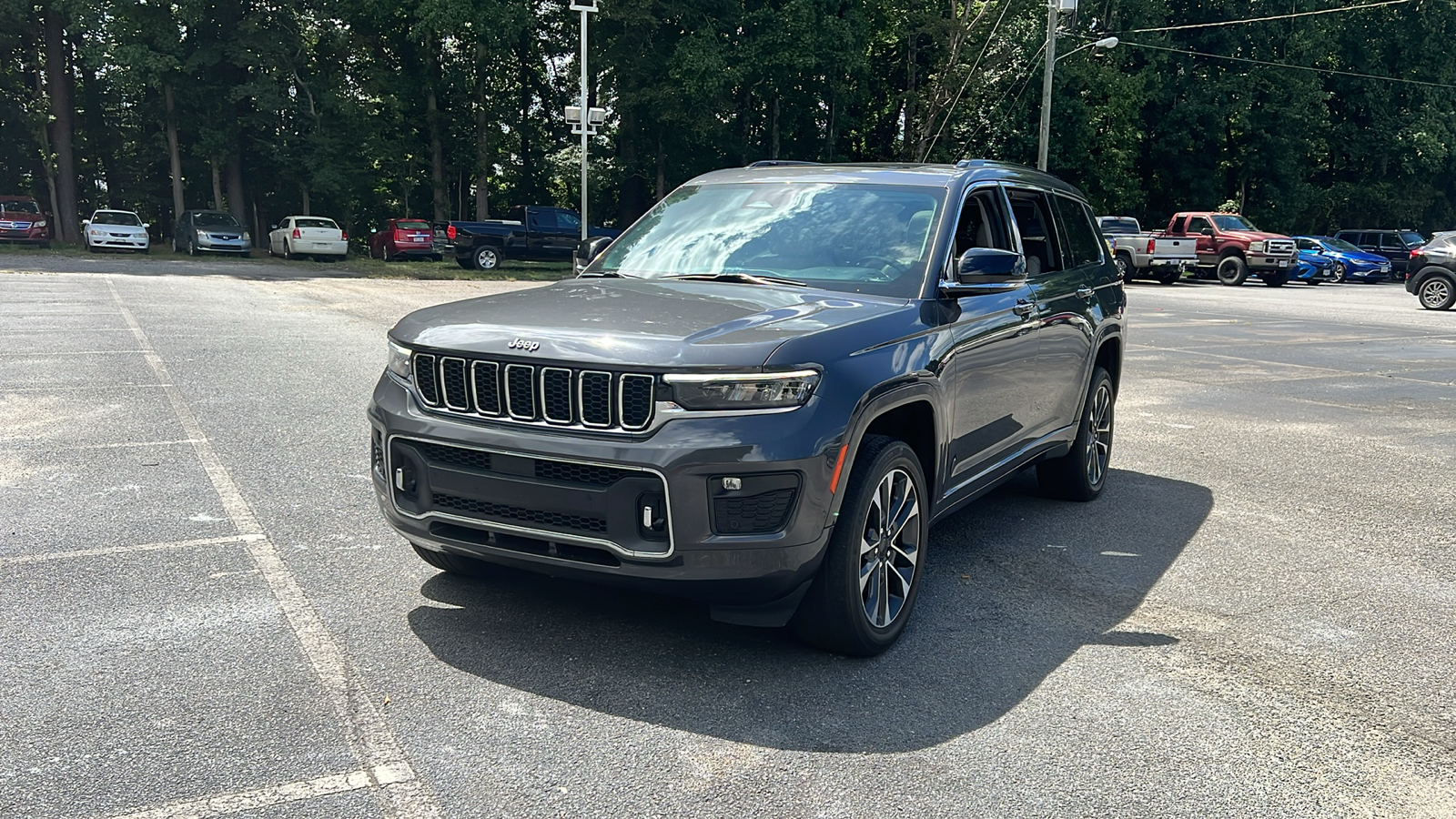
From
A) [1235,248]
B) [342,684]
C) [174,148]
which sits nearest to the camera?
[342,684]

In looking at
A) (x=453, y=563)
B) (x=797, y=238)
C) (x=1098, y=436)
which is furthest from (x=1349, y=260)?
(x=453, y=563)

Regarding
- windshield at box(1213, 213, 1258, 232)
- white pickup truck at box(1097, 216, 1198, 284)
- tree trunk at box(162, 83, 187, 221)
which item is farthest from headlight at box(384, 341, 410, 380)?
tree trunk at box(162, 83, 187, 221)

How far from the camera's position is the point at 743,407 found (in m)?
3.80

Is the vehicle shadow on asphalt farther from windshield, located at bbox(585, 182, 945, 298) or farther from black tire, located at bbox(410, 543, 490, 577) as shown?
windshield, located at bbox(585, 182, 945, 298)

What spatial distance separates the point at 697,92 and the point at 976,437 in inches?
1303

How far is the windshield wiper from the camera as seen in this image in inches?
194

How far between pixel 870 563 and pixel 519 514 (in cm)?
127

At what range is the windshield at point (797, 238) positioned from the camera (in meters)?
4.95

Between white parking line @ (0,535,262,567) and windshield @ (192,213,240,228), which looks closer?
white parking line @ (0,535,262,567)

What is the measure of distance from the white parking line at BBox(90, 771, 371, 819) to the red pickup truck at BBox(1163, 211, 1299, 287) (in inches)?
1377

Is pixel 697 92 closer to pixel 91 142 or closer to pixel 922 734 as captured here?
pixel 91 142

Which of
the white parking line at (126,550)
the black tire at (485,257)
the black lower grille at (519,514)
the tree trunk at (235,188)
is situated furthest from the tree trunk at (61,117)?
the black lower grille at (519,514)

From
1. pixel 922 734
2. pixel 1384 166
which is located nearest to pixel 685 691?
pixel 922 734

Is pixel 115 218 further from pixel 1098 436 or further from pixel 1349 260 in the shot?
pixel 1349 260
